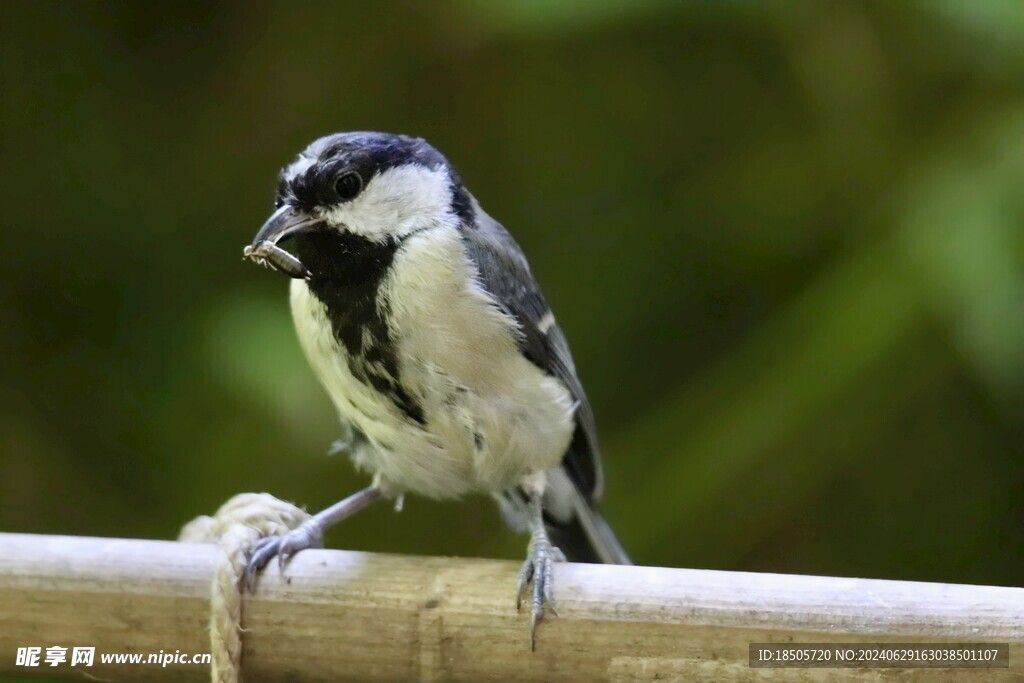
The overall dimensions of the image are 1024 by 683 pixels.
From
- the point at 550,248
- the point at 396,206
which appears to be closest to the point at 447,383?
the point at 396,206

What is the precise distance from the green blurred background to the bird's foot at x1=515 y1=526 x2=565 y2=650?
2.11ft

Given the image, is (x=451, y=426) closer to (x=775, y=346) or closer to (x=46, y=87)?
(x=775, y=346)

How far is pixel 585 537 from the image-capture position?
1.23m

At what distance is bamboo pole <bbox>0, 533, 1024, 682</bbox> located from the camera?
807 mm

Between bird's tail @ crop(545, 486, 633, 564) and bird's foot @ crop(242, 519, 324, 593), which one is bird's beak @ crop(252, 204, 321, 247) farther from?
bird's tail @ crop(545, 486, 633, 564)

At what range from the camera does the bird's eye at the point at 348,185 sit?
94 centimetres

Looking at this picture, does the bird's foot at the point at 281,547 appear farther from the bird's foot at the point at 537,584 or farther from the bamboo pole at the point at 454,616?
the bird's foot at the point at 537,584

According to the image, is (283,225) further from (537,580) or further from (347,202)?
(537,580)

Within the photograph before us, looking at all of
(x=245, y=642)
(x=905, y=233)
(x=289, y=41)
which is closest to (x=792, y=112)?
(x=905, y=233)

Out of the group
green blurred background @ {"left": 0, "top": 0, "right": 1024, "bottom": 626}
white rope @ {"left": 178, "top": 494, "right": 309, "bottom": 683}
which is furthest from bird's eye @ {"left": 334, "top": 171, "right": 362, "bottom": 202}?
green blurred background @ {"left": 0, "top": 0, "right": 1024, "bottom": 626}

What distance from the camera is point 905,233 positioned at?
1508mm

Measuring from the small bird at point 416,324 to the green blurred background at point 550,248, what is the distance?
0.58 metres

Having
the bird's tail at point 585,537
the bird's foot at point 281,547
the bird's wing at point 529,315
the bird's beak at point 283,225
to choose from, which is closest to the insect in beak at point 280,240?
the bird's beak at point 283,225

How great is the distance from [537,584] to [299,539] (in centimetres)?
27
